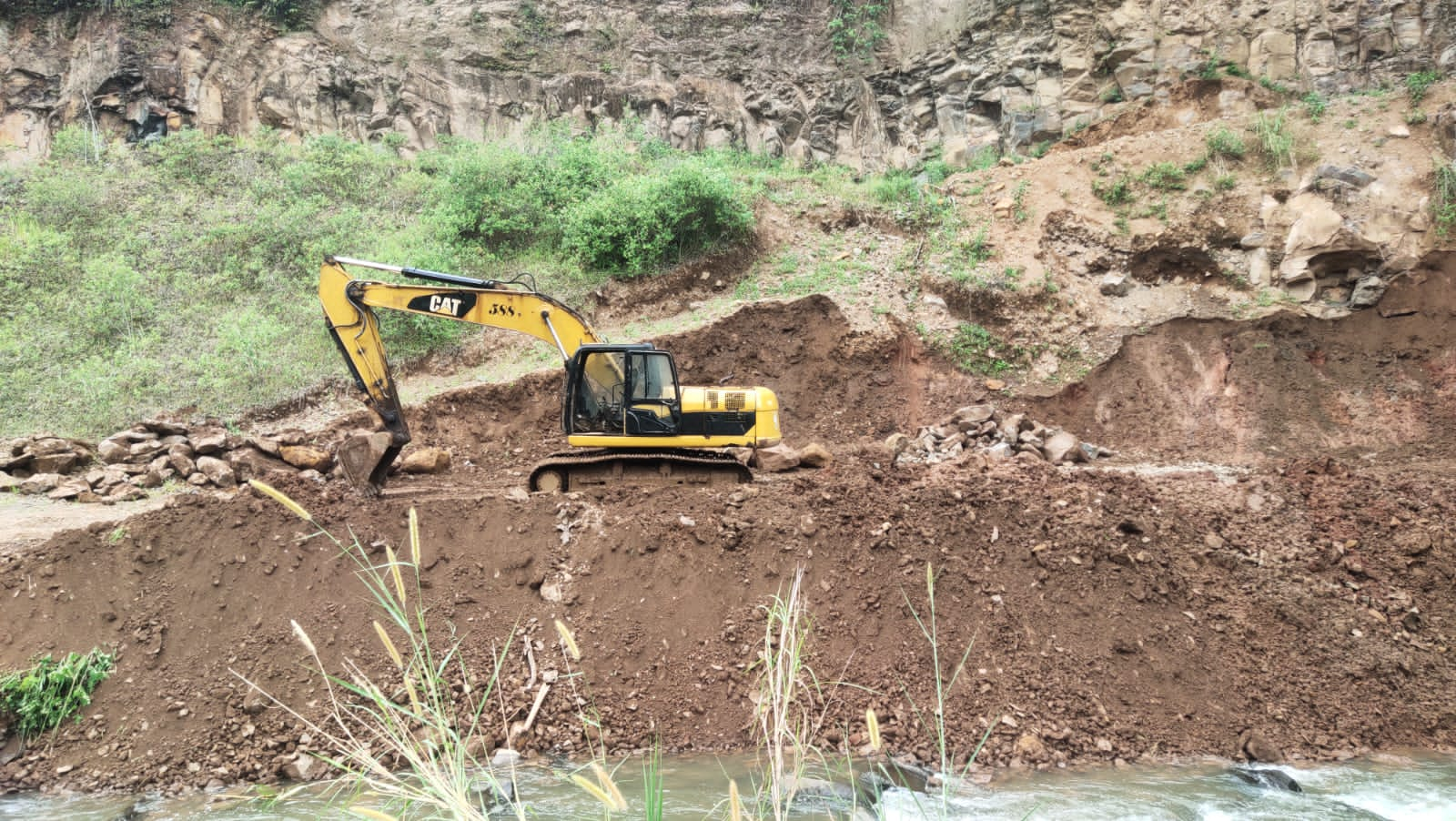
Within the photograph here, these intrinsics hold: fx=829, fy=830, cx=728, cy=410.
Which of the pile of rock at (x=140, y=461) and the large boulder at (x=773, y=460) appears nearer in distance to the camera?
the pile of rock at (x=140, y=461)

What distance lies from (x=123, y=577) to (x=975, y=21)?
21.0 metres

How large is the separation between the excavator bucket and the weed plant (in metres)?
2.85

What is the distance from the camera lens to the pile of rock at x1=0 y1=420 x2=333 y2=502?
8688 millimetres

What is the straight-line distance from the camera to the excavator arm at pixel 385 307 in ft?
27.6

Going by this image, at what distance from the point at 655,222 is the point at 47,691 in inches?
432

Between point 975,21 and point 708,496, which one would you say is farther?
point 975,21

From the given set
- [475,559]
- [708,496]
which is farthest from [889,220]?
[475,559]

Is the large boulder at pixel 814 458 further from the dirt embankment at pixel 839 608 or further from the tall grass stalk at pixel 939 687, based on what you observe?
the tall grass stalk at pixel 939 687

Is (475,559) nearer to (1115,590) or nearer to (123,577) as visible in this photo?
(123,577)

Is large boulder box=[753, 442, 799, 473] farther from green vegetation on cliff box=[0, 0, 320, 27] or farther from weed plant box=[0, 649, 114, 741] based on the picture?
green vegetation on cliff box=[0, 0, 320, 27]

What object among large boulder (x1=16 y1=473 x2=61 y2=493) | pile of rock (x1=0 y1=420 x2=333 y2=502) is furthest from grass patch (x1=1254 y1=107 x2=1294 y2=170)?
large boulder (x1=16 y1=473 x2=61 y2=493)

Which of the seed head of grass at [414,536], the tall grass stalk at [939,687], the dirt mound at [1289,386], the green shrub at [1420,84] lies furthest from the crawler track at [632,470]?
the green shrub at [1420,84]

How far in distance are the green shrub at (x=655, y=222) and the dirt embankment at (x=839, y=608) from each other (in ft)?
23.4

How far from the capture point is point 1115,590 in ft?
22.5
